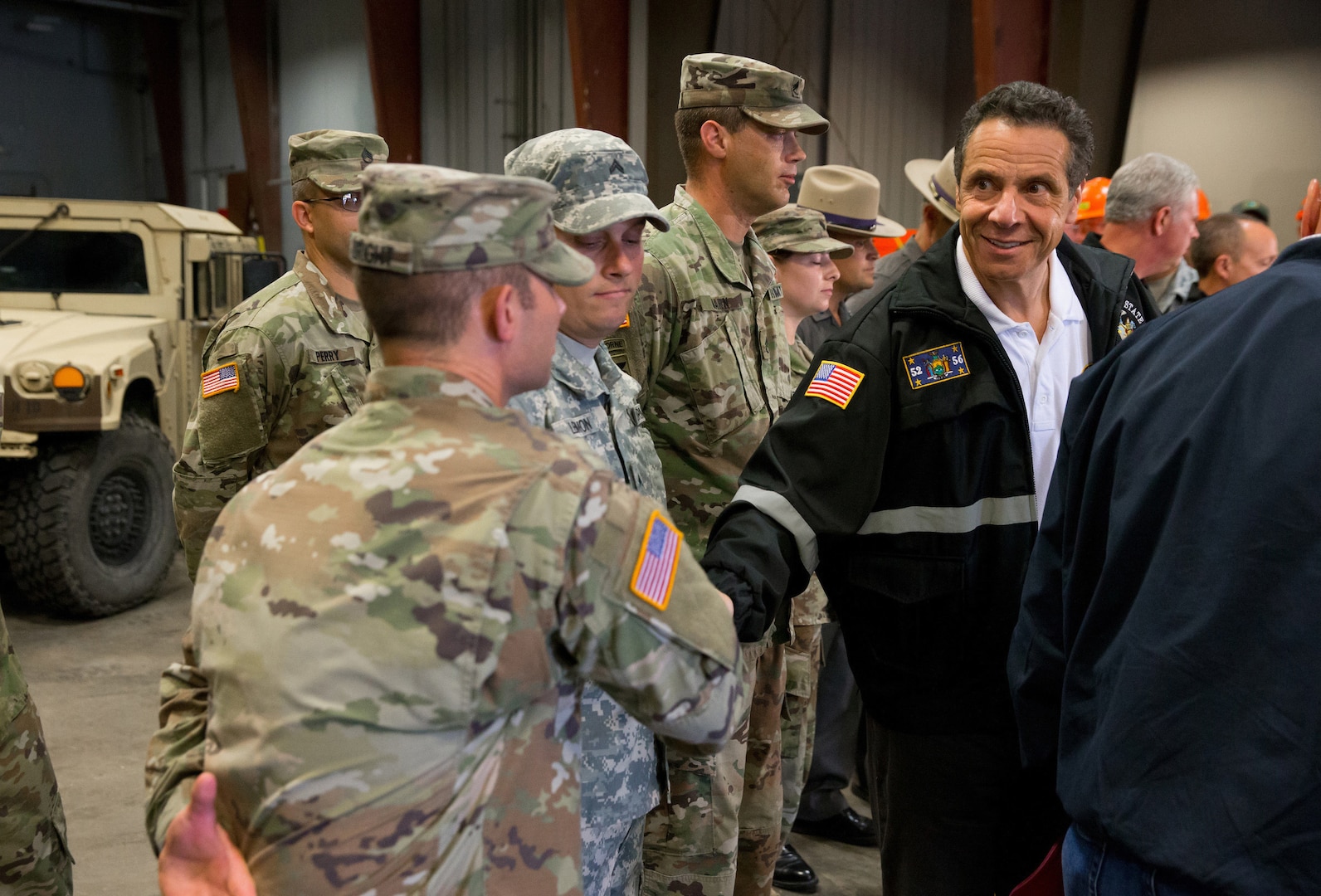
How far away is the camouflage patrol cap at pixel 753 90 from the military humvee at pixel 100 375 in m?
3.12

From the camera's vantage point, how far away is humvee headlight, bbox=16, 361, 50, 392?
4531mm

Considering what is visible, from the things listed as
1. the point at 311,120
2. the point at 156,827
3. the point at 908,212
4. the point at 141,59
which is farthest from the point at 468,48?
the point at 156,827

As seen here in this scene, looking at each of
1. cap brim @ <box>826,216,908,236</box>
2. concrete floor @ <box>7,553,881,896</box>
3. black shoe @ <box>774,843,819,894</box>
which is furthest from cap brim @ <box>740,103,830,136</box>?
concrete floor @ <box>7,553,881,896</box>

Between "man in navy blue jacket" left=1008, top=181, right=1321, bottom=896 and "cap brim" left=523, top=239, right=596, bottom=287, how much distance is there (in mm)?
575

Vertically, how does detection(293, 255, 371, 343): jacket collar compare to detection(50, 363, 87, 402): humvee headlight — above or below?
above

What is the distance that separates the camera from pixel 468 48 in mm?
10922

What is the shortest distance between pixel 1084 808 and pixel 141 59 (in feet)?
56.0

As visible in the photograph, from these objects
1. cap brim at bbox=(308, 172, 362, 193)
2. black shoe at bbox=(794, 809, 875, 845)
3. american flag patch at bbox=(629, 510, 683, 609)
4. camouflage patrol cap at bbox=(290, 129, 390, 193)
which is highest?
camouflage patrol cap at bbox=(290, 129, 390, 193)

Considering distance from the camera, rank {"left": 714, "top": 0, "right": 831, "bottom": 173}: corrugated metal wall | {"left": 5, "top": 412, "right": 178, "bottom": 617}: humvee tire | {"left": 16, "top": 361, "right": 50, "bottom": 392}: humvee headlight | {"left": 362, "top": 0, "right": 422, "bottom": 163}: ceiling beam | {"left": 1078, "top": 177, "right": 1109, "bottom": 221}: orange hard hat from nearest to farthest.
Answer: {"left": 1078, "top": 177, "right": 1109, "bottom": 221}: orange hard hat < {"left": 16, "top": 361, "right": 50, "bottom": 392}: humvee headlight < {"left": 5, "top": 412, "right": 178, "bottom": 617}: humvee tire < {"left": 714, "top": 0, "right": 831, "bottom": 173}: corrugated metal wall < {"left": 362, "top": 0, "right": 422, "bottom": 163}: ceiling beam

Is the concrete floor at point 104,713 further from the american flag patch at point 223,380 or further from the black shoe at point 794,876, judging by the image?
the black shoe at point 794,876

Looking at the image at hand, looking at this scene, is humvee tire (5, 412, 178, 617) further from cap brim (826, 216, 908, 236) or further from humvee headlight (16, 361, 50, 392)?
cap brim (826, 216, 908, 236)

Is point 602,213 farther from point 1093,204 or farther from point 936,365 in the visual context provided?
point 1093,204

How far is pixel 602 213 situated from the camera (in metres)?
1.65

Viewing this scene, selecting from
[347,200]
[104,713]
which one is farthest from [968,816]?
[104,713]
